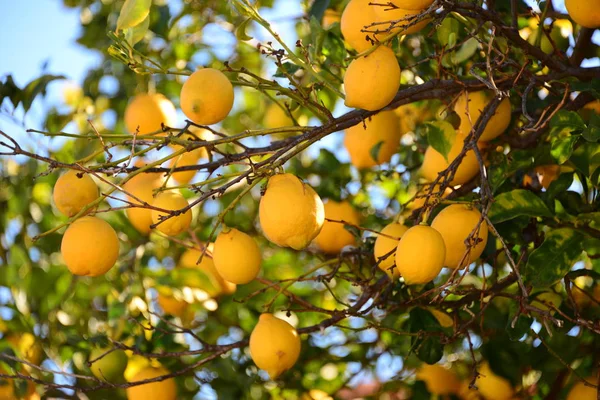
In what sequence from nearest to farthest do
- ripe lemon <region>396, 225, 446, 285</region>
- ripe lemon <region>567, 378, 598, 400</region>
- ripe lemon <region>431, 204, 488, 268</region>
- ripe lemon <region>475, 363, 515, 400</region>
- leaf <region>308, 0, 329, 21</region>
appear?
ripe lemon <region>396, 225, 446, 285</region> < ripe lemon <region>431, 204, 488, 268</region> < ripe lemon <region>567, 378, 598, 400</region> < leaf <region>308, 0, 329, 21</region> < ripe lemon <region>475, 363, 515, 400</region>

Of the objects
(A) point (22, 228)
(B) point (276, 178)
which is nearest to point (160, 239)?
(A) point (22, 228)

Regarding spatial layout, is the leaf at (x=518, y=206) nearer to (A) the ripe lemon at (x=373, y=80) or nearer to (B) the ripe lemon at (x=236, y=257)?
(A) the ripe lemon at (x=373, y=80)

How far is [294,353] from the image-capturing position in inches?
47.9

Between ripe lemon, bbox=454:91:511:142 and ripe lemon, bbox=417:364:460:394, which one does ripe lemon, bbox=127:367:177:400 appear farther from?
ripe lemon, bbox=454:91:511:142

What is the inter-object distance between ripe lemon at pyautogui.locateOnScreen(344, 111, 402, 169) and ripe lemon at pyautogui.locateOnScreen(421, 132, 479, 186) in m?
0.20

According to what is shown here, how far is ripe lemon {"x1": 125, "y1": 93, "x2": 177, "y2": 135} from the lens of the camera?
1719mm

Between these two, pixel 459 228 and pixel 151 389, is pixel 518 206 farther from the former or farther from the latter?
pixel 151 389

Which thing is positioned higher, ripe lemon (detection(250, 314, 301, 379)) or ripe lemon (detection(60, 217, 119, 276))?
ripe lemon (detection(60, 217, 119, 276))

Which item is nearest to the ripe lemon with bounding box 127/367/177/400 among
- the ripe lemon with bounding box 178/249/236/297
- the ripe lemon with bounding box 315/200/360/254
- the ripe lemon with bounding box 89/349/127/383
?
the ripe lemon with bounding box 89/349/127/383

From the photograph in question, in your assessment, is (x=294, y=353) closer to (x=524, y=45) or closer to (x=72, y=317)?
(x=524, y=45)

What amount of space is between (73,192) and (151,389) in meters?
0.54

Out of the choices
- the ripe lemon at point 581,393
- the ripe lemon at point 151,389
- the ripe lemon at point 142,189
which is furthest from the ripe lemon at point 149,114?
the ripe lemon at point 581,393

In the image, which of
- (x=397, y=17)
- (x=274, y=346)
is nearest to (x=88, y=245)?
(x=274, y=346)

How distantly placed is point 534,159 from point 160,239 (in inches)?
44.7
